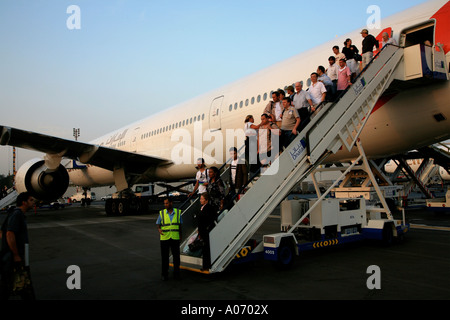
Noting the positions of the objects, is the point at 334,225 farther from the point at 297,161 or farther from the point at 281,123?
the point at 281,123

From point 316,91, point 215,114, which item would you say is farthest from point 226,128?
point 316,91

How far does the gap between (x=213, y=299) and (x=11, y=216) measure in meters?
2.69

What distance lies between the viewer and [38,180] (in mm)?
17469

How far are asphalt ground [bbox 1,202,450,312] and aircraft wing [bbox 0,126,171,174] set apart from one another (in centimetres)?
642

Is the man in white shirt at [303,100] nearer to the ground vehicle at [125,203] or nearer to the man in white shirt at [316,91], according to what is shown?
the man in white shirt at [316,91]

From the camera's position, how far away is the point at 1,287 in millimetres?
4047

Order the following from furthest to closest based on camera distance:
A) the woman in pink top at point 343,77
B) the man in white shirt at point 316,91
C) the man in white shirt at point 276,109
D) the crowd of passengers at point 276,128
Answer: the man in white shirt at point 276,109
the woman in pink top at point 343,77
the man in white shirt at point 316,91
the crowd of passengers at point 276,128

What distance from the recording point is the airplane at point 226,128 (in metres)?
8.70

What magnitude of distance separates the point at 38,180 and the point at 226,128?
9839 millimetres

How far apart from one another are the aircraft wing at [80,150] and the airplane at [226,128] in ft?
0.11

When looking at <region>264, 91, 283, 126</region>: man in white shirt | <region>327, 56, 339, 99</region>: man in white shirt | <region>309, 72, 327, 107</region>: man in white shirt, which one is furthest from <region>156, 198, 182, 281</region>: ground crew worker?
<region>327, 56, 339, 99</region>: man in white shirt

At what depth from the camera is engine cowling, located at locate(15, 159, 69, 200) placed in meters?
17.5

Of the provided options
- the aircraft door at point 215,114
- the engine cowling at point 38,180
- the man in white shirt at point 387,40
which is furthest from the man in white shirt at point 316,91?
the engine cowling at point 38,180
